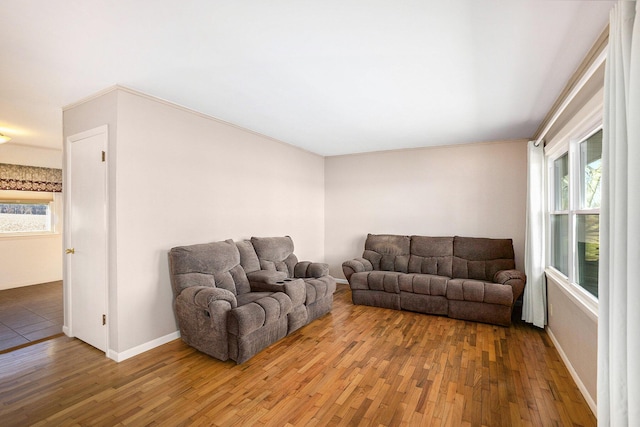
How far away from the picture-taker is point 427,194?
503 centimetres

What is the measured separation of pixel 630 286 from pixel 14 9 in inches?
134

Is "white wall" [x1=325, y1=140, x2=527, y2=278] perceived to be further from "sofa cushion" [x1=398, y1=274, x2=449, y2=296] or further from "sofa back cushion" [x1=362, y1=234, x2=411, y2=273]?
"sofa cushion" [x1=398, y1=274, x2=449, y2=296]

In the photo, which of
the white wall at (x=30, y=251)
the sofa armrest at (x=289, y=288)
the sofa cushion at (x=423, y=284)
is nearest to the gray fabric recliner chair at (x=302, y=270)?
the sofa armrest at (x=289, y=288)

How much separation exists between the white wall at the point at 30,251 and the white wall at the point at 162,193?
3.48 metres

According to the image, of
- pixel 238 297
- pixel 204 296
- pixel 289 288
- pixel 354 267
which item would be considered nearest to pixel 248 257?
pixel 238 297

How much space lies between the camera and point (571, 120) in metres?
2.58

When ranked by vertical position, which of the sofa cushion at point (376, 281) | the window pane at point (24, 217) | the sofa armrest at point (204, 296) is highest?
the window pane at point (24, 217)

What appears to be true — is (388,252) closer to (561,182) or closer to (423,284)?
(423,284)

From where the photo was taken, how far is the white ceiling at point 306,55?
1674mm

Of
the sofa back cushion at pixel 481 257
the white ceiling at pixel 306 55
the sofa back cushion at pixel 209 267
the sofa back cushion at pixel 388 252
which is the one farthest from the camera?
the sofa back cushion at pixel 388 252

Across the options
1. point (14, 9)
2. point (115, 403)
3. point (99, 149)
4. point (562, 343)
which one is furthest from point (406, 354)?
point (14, 9)

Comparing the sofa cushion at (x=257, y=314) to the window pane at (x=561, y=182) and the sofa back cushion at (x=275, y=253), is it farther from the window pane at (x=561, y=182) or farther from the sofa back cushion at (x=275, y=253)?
the window pane at (x=561, y=182)

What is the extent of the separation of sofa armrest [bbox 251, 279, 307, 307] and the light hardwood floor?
1.37 ft

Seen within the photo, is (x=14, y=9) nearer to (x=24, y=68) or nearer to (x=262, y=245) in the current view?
(x=24, y=68)
